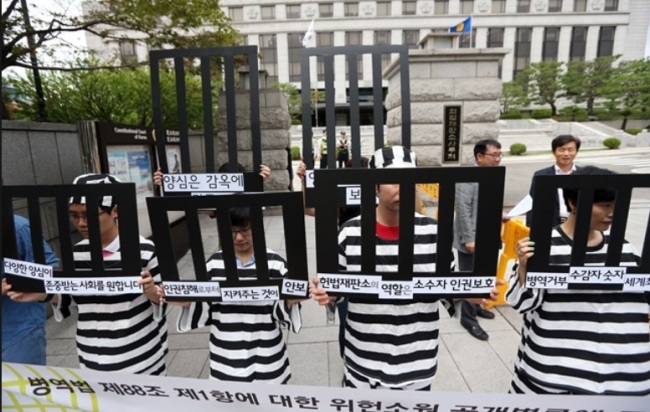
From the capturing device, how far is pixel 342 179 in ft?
A: 4.65

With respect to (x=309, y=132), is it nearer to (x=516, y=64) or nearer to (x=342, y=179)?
(x=342, y=179)

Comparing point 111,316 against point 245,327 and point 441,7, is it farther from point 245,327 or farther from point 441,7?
point 441,7

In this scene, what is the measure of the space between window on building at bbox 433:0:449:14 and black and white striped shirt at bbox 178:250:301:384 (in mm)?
40457

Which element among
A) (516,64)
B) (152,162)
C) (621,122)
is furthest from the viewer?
(516,64)

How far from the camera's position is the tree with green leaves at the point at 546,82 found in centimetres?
3450

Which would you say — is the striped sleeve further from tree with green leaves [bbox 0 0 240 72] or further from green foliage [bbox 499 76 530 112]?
green foliage [bbox 499 76 530 112]

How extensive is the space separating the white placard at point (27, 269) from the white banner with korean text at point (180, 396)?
38 cm

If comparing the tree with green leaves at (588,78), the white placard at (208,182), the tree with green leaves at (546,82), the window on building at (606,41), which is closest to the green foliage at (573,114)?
the tree with green leaves at (588,78)

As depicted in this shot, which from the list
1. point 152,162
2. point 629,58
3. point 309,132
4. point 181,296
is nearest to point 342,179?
point 181,296

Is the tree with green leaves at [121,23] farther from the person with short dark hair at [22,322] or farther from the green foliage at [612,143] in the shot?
the green foliage at [612,143]

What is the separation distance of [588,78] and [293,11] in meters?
28.7

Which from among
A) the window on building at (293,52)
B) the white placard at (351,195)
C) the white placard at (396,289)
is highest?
the window on building at (293,52)

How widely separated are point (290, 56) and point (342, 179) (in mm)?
37159

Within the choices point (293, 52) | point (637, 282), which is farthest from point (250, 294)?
point (293, 52)
